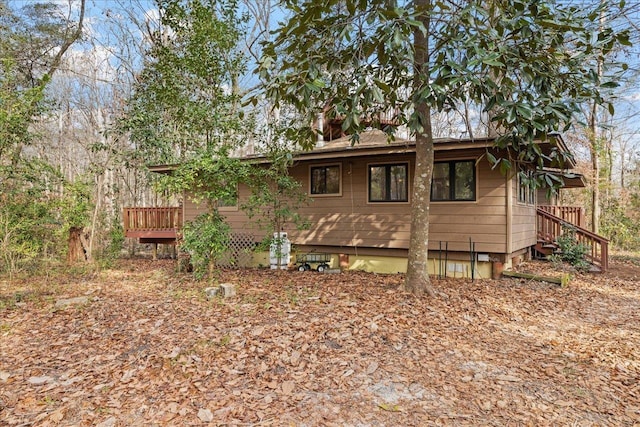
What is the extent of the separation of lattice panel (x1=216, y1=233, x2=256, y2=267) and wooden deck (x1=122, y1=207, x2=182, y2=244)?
2234 millimetres

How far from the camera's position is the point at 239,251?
1020 cm

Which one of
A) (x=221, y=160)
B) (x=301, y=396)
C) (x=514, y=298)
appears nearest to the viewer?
(x=301, y=396)

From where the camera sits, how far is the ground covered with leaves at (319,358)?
2.81 meters

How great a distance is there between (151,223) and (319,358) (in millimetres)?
9429

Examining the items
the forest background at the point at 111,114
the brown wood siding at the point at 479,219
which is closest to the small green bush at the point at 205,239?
the forest background at the point at 111,114

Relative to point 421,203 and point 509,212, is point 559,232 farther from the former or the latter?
point 421,203

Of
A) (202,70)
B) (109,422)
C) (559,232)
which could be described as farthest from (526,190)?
(109,422)

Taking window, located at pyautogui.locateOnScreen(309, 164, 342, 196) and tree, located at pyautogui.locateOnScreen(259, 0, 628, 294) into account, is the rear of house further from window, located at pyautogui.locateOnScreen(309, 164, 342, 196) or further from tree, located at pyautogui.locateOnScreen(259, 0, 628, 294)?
tree, located at pyautogui.locateOnScreen(259, 0, 628, 294)

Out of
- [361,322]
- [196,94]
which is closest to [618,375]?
[361,322]

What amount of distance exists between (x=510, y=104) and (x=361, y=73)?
2.32 metres

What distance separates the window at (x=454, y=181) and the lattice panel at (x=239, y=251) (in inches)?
201

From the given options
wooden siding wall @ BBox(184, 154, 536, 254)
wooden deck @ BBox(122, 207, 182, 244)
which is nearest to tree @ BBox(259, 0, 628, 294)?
wooden siding wall @ BBox(184, 154, 536, 254)

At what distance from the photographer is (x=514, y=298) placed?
6.20m

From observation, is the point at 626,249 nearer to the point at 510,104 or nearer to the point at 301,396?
the point at 510,104
